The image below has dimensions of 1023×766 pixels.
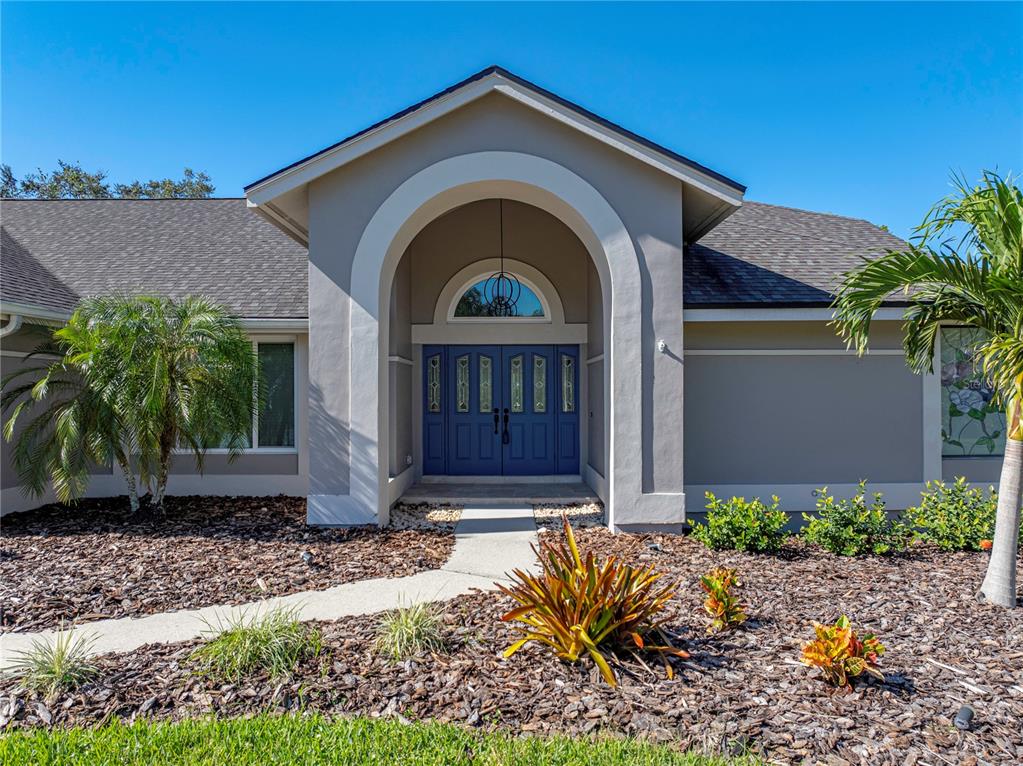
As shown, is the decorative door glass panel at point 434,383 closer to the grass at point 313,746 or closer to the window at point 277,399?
the window at point 277,399

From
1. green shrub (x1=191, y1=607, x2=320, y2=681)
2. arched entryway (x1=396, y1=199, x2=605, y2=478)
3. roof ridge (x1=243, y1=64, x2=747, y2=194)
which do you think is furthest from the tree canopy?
green shrub (x1=191, y1=607, x2=320, y2=681)

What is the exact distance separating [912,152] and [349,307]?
14.2 metres

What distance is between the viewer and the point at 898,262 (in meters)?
5.92

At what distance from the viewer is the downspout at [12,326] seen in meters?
8.31

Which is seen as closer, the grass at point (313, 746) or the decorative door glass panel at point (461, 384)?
the grass at point (313, 746)

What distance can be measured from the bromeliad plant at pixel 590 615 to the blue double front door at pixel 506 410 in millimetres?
7334

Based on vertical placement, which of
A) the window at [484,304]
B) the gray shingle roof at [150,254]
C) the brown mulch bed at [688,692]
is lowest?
the brown mulch bed at [688,692]

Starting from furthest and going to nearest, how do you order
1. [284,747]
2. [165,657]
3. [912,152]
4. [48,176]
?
[48,176]
[912,152]
[165,657]
[284,747]

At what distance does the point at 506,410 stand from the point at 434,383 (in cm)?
152

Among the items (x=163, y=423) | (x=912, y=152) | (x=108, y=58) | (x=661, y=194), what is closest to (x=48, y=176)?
(x=108, y=58)

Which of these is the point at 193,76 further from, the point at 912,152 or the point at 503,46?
the point at 912,152

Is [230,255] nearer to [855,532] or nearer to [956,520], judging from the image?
[855,532]

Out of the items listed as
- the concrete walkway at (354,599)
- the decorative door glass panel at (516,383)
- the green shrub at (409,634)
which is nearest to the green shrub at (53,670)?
the concrete walkway at (354,599)

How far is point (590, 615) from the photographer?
14.2 ft
